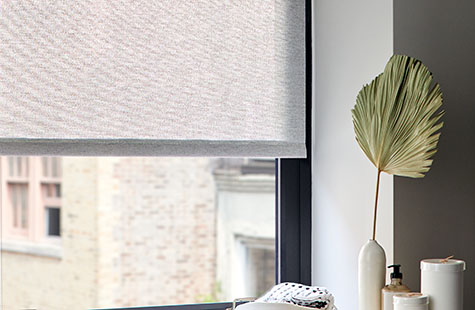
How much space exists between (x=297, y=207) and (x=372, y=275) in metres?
0.49

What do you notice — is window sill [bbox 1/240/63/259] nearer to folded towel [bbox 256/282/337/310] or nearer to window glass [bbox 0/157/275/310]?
window glass [bbox 0/157/275/310]

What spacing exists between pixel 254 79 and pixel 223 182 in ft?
16.0

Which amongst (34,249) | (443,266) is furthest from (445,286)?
(34,249)

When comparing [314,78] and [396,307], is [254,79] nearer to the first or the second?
[314,78]

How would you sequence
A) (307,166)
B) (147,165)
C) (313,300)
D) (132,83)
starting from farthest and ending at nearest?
(147,165), (307,166), (132,83), (313,300)

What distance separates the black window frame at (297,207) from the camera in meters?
1.90

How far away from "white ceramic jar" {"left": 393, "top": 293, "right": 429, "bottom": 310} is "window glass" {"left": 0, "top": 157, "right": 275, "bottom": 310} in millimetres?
4976

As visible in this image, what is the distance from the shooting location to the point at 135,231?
20.9 ft

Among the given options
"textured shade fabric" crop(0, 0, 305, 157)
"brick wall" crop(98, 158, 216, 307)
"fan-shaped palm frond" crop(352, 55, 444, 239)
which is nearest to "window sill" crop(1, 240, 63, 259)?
"brick wall" crop(98, 158, 216, 307)

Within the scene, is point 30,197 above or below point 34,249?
above

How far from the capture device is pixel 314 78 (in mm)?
1906

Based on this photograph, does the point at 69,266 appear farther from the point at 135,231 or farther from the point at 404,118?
the point at 404,118

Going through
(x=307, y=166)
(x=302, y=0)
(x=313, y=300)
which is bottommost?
(x=313, y=300)

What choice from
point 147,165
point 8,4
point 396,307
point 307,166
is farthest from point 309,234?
point 147,165
